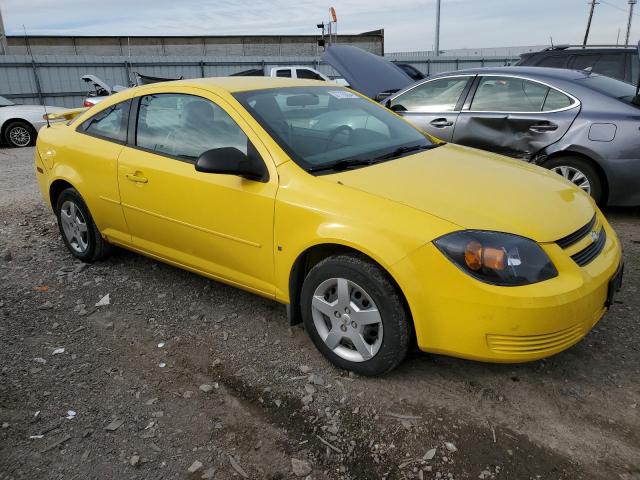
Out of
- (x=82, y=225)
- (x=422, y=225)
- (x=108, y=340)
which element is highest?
(x=422, y=225)

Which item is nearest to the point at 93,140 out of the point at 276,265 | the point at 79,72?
the point at 276,265

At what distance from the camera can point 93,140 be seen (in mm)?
4211

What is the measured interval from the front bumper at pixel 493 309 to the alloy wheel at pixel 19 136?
1231 cm

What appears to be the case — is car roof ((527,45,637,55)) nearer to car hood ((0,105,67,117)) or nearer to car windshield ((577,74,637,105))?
car windshield ((577,74,637,105))

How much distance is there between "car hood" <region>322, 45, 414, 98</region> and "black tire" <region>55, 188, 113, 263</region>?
3.92 metres

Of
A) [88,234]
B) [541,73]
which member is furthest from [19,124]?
[541,73]

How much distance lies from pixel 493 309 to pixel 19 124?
12.8 m

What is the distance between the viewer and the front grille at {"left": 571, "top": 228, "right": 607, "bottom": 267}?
271 cm

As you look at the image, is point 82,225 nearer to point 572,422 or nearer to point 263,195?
point 263,195

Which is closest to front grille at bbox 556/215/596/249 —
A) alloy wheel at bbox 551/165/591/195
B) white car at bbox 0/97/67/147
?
alloy wheel at bbox 551/165/591/195

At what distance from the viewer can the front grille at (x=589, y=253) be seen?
2713 mm

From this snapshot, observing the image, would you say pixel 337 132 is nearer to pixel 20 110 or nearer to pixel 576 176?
pixel 576 176

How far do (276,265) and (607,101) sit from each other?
3.99m

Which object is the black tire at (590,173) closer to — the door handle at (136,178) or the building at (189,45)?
the door handle at (136,178)
